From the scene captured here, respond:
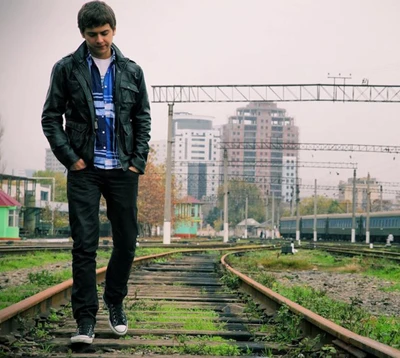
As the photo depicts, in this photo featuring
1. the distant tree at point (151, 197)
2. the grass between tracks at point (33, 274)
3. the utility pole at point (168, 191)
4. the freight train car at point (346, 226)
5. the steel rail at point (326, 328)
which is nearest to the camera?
the steel rail at point (326, 328)

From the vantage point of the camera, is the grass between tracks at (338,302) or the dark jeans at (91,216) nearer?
the dark jeans at (91,216)

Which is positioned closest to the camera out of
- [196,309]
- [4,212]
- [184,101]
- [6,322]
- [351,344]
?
[351,344]

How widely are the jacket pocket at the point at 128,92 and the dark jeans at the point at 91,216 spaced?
0.46 meters

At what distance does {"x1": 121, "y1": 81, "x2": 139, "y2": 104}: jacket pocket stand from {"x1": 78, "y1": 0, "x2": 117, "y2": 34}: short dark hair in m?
0.43

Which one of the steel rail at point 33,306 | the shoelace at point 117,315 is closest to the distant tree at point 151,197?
the steel rail at point 33,306

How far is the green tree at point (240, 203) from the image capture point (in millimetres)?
137975

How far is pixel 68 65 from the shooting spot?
16.8ft

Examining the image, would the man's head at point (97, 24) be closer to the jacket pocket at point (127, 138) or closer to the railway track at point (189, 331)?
the jacket pocket at point (127, 138)

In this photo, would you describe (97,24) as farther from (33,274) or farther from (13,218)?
(13,218)

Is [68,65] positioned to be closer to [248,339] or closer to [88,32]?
[88,32]

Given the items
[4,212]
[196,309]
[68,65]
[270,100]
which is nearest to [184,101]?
[270,100]

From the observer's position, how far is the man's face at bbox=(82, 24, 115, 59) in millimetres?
4984

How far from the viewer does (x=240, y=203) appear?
5851 inches

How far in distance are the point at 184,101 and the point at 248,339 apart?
3316cm
